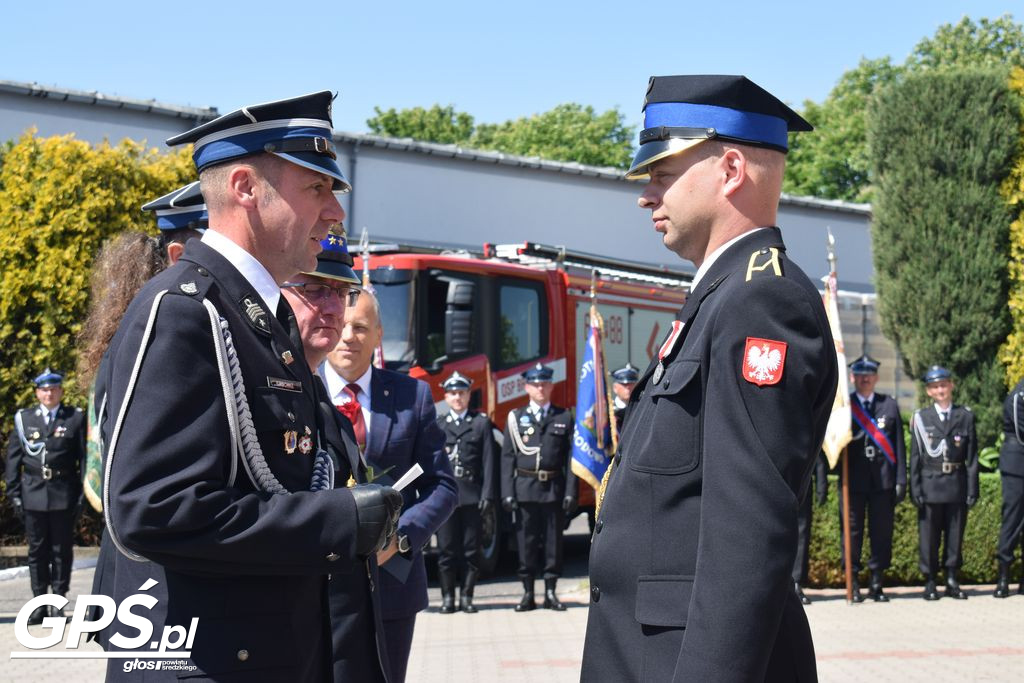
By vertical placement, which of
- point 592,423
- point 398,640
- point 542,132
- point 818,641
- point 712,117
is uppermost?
point 542,132

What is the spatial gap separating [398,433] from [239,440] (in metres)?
2.29

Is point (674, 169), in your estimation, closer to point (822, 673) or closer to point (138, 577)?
point (138, 577)

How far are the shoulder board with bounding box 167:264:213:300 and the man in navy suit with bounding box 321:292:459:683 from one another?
1815mm

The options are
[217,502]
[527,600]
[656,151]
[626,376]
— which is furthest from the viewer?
[626,376]

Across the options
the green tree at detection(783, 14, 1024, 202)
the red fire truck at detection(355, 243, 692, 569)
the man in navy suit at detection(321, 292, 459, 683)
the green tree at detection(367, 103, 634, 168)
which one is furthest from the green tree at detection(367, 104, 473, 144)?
the man in navy suit at detection(321, 292, 459, 683)

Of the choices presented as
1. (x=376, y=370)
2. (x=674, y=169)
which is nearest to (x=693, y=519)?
(x=674, y=169)

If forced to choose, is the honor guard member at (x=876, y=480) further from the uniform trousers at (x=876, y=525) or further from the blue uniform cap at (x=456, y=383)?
the blue uniform cap at (x=456, y=383)

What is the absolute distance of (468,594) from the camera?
1105 cm

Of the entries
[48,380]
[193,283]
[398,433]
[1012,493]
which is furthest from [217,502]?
[1012,493]

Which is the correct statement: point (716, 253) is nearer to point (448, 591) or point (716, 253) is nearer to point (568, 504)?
point (448, 591)

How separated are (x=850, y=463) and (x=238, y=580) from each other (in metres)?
10.1

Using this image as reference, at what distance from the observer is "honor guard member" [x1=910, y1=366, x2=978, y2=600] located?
11.8m

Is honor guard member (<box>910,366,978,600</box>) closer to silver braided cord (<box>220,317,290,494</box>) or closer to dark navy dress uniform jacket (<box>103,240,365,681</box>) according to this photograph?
dark navy dress uniform jacket (<box>103,240,365,681</box>)

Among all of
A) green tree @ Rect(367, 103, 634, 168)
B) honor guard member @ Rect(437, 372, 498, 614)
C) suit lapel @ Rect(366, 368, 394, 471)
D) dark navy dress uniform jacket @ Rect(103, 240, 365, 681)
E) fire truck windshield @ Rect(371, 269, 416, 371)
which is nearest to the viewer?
dark navy dress uniform jacket @ Rect(103, 240, 365, 681)
